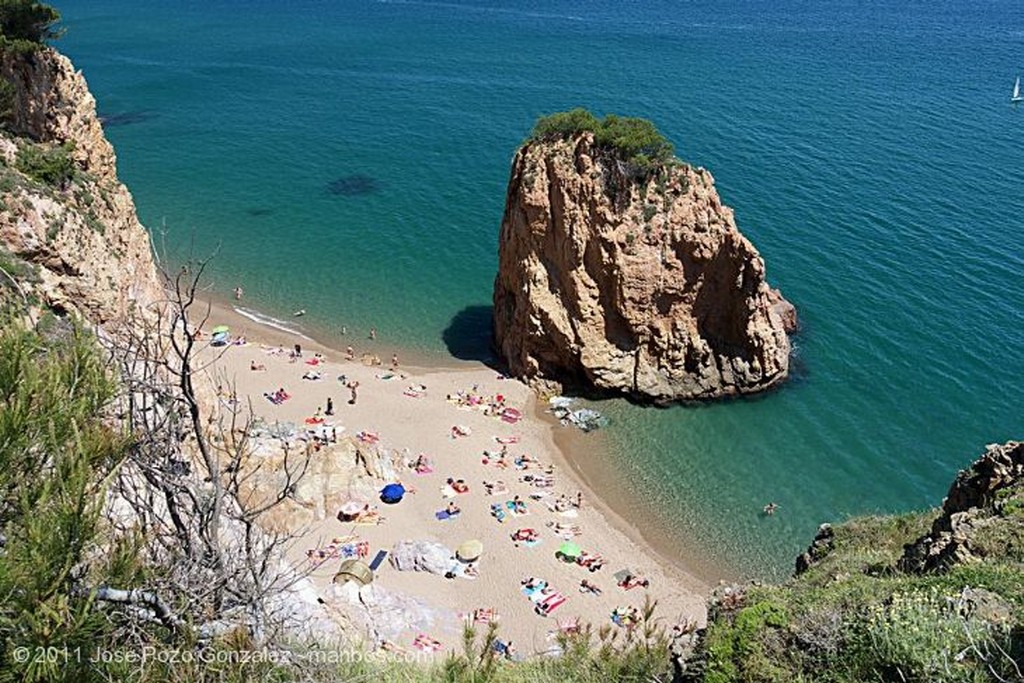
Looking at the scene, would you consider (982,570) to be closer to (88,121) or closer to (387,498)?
(387,498)

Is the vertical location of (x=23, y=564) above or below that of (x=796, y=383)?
above

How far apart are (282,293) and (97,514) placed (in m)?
34.3

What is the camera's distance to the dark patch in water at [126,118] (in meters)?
57.8

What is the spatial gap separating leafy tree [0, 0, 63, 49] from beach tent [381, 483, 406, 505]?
1660 centimetres

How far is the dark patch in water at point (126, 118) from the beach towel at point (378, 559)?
158 feet

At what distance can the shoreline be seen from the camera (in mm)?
23953

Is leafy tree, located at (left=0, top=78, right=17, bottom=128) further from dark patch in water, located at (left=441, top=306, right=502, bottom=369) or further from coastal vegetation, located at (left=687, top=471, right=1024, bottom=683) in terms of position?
coastal vegetation, located at (left=687, top=471, right=1024, bottom=683)

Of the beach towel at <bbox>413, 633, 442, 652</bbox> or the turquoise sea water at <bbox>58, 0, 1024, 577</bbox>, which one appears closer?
the beach towel at <bbox>413, 633, 442, 652</bbox>

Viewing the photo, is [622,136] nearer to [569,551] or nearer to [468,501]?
[468,501]

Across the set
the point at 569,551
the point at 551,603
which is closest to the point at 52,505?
the point at 551,603

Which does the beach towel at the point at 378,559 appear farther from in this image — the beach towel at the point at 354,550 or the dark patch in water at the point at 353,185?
the dark patch in water at the point at 353,185

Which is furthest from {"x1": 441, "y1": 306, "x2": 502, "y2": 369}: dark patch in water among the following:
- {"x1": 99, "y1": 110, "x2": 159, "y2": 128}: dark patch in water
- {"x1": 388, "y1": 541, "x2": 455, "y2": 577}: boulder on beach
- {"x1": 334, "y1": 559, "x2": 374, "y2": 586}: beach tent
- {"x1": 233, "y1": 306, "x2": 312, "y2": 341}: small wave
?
{"x1": 99, "y1": 110, "x2": 159, "y2": 128}: dark patch in water

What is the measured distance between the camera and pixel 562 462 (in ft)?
90.7

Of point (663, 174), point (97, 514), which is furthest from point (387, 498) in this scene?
point (97, 514)
